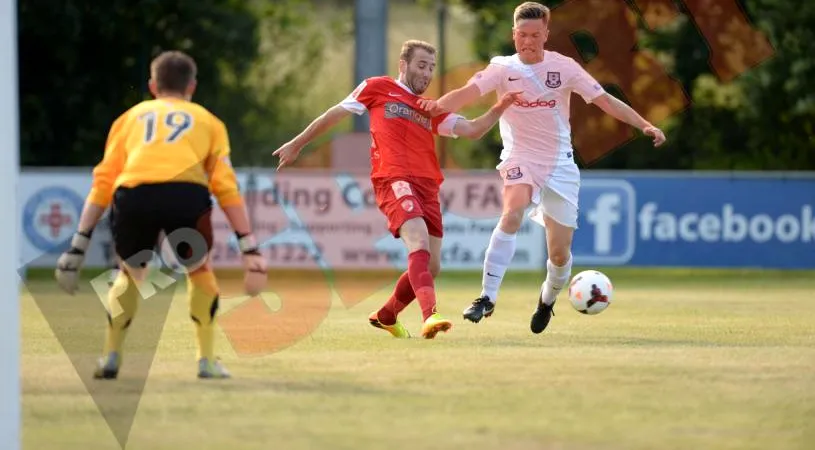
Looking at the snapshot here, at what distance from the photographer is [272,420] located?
22.0ft

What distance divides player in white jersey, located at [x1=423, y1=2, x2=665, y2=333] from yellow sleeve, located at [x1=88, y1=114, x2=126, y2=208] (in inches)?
120

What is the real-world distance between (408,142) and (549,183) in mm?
1121

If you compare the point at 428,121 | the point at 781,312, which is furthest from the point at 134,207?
the point at 781,312

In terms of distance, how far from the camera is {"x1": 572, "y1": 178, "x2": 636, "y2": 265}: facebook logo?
19.4 metres

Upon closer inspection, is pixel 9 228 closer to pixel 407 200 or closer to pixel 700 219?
pixel 407 200

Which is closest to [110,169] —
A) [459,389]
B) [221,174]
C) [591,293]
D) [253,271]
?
[221,174]

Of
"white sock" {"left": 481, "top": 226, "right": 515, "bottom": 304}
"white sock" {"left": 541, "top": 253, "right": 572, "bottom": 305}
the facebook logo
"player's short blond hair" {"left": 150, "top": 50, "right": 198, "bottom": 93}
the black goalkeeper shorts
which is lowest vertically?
the facebook logo

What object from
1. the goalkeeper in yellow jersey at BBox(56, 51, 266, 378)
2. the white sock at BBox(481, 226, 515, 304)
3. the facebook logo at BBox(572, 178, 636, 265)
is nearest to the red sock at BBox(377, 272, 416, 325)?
the white sock at BBox(481, 226, 515, 304)

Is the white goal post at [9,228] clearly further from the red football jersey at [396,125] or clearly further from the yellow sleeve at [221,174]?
the red football jersey at [396,125]

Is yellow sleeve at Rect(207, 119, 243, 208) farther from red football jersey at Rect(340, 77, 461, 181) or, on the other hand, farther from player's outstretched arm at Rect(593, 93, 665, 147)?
player's outstretched arm at Rect(593, 93, 665, 147)

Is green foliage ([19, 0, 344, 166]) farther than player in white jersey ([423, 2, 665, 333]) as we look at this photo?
Yes

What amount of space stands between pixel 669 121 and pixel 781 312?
13.1 m

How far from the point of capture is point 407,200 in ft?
32.4

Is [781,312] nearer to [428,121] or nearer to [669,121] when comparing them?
[428,121]
